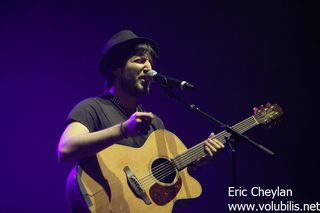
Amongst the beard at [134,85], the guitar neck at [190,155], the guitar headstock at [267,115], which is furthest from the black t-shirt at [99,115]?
the guitar headstock at [267,115]

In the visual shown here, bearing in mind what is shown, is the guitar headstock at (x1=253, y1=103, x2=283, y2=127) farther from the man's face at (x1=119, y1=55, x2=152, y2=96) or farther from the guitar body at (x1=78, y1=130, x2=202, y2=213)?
the man's face at (x1=119, y1=55, x2=152, y2=96)

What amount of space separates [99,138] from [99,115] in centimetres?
41

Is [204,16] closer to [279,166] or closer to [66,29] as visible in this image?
[66,29]

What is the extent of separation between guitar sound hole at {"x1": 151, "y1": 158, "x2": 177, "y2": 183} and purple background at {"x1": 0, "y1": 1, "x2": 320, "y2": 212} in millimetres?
1080

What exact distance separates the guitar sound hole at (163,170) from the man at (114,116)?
0.18 m

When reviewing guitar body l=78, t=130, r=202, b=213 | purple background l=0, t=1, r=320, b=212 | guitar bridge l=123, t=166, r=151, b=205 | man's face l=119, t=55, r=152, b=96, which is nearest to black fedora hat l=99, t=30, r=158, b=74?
A: man's face l=119, t=55, r=152, b=96

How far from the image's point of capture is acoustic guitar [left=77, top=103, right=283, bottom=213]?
89.0 inches

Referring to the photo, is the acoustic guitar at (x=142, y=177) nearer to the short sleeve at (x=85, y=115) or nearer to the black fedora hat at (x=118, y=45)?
the short sleeve at (x=85, y=115)

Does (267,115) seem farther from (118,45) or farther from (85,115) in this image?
(85,115)

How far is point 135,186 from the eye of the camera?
94.0 inches

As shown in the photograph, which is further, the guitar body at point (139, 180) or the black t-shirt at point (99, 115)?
the black t-shirt at point (99, 115)

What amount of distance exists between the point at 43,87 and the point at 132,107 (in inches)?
43.0

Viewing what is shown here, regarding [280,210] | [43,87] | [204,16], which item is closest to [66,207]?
[43,87]

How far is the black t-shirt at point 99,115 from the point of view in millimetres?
2465
